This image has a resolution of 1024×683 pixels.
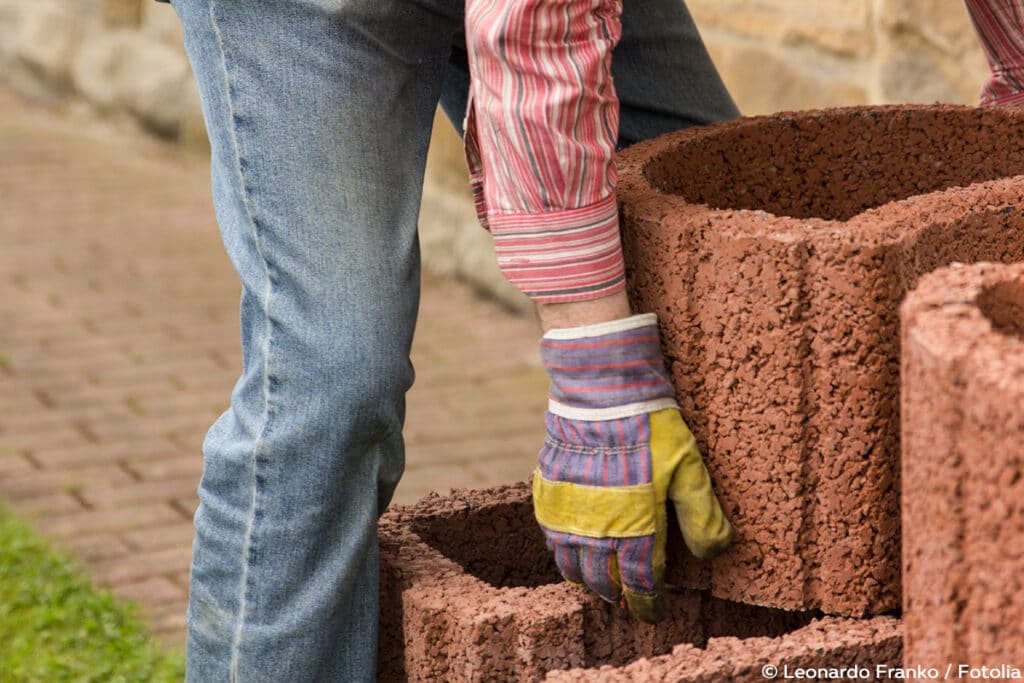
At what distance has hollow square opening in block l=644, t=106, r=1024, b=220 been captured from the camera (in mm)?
2109

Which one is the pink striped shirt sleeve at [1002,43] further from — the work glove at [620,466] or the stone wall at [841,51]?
the stone wall at [841,51]

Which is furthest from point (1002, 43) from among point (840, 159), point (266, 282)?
point (266, 282)

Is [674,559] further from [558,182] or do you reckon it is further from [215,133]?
[215,133]

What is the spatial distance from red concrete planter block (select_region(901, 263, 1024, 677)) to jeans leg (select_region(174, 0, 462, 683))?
69 cm

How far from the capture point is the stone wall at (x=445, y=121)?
325cm

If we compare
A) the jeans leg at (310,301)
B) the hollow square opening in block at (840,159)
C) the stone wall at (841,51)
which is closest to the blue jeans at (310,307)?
the jeans leg at (310,301)

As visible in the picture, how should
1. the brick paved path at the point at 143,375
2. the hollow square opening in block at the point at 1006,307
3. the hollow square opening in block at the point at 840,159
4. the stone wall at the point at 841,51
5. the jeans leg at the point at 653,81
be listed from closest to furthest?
the hollow square opening in block at the point at 1006,307 < the hollow square opening in block at the point at 840,159 < the jeans leg at the point at 653,81 < the stone wall at the point at 841,51 < the brick paved path at the point at 143,375

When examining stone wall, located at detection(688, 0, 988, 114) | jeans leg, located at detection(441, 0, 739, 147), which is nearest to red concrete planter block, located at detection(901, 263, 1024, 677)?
jeans leg, located at detection(441, 0, 739, 147)

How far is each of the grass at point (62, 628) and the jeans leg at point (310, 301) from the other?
2.62ft

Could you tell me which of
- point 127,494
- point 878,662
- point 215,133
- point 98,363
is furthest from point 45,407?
point 878,662

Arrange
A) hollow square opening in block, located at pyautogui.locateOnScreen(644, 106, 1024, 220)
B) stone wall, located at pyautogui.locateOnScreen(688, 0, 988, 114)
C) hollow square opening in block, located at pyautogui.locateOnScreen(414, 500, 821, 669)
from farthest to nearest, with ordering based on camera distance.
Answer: stone wall, located at pyautogui.locateOnScreen(688, 0, 988, 114) → hollow square opening in block, located at pyautogui.locateOnScreen(644, 106, 1024, 220) → hollow square opening in block, located at pyautogui.locateOnScreen(414, 500, 821, 669)

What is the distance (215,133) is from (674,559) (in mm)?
774

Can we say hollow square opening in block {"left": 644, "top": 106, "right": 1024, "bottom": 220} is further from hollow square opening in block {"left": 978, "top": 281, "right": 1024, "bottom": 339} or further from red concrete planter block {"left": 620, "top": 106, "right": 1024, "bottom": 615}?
hollow square opening in block {"left": 978, "top": 281, "right": 1024, "bottom": 339}

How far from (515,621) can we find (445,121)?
9.96 feet
